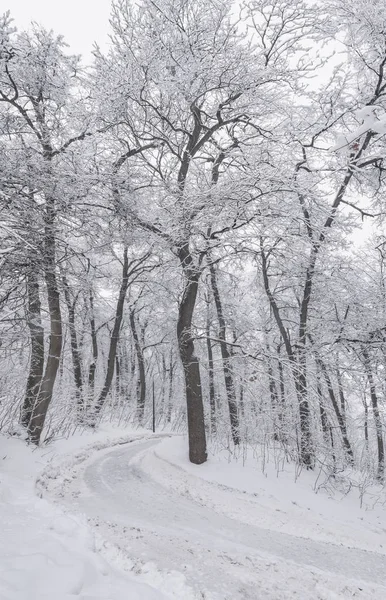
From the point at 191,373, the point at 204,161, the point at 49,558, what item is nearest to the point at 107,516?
the point at 49,558

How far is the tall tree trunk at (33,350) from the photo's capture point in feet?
29.5

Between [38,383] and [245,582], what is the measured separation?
8266 millimetres

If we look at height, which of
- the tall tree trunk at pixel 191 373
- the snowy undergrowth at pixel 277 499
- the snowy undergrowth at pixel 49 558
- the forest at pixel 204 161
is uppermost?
the forest at pixel 204 161

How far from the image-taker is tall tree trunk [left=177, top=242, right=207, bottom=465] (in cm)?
926

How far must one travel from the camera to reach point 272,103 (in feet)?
28.8

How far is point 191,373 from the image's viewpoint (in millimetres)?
9703

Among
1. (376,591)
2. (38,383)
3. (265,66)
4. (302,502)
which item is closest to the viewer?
(376,591)

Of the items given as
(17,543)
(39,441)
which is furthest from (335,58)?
(39,441)

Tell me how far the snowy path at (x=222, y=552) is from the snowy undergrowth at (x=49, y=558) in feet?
1.65

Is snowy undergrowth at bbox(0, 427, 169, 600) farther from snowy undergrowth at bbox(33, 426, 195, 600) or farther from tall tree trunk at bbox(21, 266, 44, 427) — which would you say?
tall tree trunk at bbox(21, 266, 44, 427)

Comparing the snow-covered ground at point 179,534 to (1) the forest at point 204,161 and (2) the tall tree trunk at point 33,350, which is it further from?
(1) the forest at point 204,161

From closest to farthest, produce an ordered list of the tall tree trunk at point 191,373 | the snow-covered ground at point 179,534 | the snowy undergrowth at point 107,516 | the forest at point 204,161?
the snow-covered ground at point 179,534
the snowy undergrowth at point 107,516
the forest at point 204,161
the tall tree trunk at point 191,373

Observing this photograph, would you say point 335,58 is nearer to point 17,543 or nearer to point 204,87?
point 204,87

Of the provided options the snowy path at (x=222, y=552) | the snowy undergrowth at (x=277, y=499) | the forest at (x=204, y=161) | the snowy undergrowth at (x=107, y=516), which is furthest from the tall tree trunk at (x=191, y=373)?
the snowy undergrowth at (x=107, y=516)
